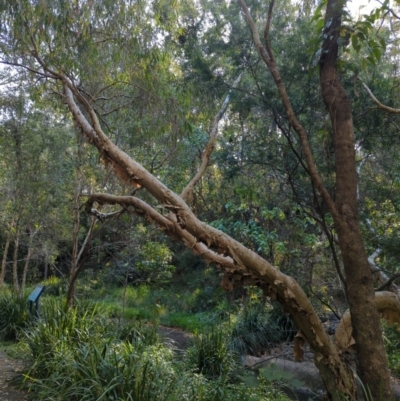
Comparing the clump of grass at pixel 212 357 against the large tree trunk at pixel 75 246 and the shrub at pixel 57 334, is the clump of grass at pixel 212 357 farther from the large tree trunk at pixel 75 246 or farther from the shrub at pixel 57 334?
the large tree trunk at pixel 75 246

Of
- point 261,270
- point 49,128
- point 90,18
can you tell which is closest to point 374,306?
point 261,270

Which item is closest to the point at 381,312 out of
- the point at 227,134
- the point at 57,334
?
the point at 57,334

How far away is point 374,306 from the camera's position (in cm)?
452

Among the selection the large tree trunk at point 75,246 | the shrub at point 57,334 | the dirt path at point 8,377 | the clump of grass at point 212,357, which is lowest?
the dirt path at point 8,377

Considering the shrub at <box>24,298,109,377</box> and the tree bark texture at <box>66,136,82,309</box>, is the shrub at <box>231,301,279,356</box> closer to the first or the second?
the tree bark texture at <box>66,136,82,309</box>

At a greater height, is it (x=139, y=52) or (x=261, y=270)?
(x=139, y=52)

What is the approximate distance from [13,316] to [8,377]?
3305 mm

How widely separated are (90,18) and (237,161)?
147 inches

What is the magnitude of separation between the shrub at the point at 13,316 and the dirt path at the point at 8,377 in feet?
3.84

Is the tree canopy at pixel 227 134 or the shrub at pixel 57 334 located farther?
the shrub at pixel 57 334

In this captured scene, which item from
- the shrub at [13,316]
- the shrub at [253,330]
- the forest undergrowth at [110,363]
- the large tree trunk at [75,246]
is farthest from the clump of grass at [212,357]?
the shrub at [13,316]

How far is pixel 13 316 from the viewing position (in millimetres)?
9820

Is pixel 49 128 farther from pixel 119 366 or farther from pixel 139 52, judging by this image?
pixel 119 366

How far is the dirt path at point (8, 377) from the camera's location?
5.91 metres
